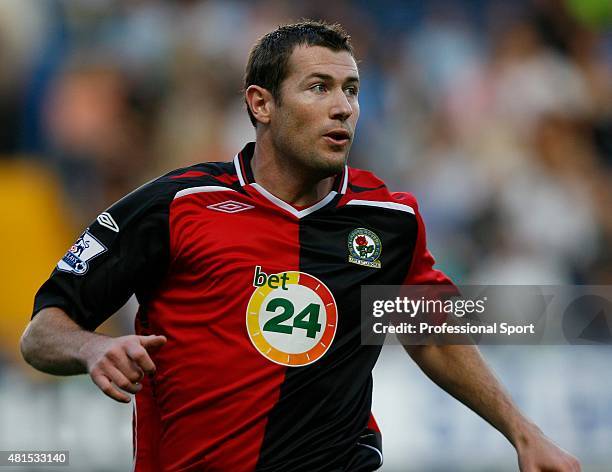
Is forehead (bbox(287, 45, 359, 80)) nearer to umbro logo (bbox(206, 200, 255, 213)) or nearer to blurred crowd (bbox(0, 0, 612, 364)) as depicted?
umbro logo (bbox(206, 200, 255, 213))

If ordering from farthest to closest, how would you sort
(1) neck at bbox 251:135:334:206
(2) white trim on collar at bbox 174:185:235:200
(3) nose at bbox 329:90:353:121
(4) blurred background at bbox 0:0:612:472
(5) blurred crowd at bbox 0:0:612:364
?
(5) blurred crowd at bbox 0:0:612:364, (4) blurred background at bbox 0:0:612:472, (1) neck at bbox 251:135:334:206, (3) nose at bbox 329:90:353:121, (2) white trim on collar at bbox 174:185:235:200

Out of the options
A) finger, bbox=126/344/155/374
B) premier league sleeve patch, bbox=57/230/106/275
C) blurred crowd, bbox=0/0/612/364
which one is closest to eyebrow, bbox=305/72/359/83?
premier league sleeve patch, bbox=57/230/106/275

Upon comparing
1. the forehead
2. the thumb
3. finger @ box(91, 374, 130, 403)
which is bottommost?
finger @ box(91, 374, 130, 403)

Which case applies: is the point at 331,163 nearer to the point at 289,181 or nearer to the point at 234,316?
the point at 289,181

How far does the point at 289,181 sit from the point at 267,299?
0.55 metres

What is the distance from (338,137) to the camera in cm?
438

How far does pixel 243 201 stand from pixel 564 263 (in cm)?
550

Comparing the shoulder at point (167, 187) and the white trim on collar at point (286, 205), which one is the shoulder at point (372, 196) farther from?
the shoulder at point (167, 187)

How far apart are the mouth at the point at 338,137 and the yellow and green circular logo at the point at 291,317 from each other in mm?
542

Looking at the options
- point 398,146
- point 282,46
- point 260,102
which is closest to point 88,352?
point 260,102

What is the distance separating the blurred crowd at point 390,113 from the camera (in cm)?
888

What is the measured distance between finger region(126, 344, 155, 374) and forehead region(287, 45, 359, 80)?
149 cm

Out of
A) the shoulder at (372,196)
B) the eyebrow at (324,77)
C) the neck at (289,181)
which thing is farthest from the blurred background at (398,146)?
the eyebrow at (324,77)

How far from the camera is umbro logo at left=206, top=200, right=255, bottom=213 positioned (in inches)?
168
